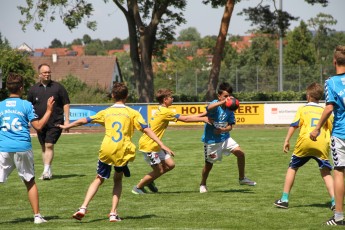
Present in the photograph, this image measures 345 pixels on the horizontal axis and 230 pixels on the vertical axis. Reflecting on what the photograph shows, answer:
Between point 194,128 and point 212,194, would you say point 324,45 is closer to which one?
point 194,128

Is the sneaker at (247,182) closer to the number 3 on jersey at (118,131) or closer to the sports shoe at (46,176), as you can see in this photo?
the sports shoe at (46,176)

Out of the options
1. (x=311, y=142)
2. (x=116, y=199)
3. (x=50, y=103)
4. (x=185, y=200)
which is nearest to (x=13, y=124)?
(x=50, y=103)

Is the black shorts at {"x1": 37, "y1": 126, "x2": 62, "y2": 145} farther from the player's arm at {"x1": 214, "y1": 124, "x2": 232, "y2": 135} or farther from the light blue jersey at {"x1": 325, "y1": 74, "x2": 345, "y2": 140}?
the light blue jersey at {"x1": 325, "y1": 74, "x2": 345, "y2": 140}

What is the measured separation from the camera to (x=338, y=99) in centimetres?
860

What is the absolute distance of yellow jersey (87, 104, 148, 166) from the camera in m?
9.10

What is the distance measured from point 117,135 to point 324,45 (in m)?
90.9

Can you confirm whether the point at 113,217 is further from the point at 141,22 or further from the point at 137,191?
the point at 141,22

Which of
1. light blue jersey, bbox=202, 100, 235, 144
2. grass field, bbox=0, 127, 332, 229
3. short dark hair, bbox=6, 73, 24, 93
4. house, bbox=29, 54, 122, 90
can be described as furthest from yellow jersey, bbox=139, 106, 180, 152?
house, bbox=29, 54, 122, 90

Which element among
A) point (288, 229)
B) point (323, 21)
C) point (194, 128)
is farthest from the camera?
point (323, 21)

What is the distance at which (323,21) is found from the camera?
95062mm

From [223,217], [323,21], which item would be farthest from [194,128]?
[323,21]

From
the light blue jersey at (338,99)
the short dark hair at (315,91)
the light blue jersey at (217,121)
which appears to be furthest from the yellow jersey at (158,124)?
the light blue jersey at (338,99)

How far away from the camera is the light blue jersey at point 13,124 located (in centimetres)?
898

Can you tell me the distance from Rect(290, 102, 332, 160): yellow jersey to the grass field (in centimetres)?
78
